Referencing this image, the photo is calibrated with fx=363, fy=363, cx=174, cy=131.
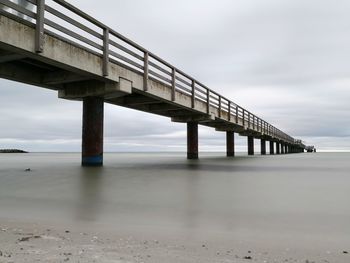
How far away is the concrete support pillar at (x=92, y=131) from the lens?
50.6ft

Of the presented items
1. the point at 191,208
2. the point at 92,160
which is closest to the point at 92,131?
the point at 92,160

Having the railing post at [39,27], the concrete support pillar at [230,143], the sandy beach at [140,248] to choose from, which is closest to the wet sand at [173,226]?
the sandy beach at [140,248]

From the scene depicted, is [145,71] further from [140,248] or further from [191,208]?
[140,248]

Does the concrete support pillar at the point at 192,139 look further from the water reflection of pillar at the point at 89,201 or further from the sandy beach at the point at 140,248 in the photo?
the sandy beach at the point at 140,248

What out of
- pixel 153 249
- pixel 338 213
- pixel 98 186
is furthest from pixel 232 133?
pixel 153 249

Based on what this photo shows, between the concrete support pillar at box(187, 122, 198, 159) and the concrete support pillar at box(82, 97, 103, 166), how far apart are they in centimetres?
1344

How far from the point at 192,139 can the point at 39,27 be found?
2008cm

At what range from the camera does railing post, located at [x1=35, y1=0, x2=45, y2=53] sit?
9.61 m

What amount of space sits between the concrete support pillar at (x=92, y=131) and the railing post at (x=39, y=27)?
5.91m

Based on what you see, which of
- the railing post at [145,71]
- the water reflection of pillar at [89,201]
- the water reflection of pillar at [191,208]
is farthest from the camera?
the railing post at [145,71]

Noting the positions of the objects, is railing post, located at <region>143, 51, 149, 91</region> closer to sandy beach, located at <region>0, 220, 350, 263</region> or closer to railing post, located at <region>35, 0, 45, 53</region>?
railing post, located at <region>35, 0, 45, 53</region>

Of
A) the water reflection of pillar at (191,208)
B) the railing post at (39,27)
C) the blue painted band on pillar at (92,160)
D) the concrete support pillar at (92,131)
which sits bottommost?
the water reflection of pillar at (191,208)

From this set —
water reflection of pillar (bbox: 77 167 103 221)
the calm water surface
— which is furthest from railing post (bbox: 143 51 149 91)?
the calm water surface

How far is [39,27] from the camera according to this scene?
962 cm
